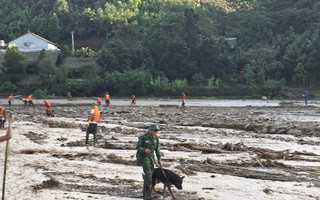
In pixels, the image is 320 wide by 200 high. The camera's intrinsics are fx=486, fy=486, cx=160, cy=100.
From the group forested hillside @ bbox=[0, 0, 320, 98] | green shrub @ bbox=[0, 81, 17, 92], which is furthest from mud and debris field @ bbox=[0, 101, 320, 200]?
green shrub @ bbox=[0, 81, 17, 92]

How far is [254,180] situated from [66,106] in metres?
35.1

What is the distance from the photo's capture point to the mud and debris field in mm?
11906

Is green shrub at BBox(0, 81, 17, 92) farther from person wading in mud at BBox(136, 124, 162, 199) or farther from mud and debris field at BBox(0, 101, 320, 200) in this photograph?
person wading in mud at BBox(136, 124, 162, 199)

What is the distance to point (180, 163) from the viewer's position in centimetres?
1570

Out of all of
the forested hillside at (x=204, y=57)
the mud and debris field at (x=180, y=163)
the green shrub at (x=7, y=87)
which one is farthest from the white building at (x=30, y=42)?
the mud and debris field at (x=180, y=163)

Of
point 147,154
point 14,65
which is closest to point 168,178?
point 147,154

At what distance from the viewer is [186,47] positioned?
205 ft

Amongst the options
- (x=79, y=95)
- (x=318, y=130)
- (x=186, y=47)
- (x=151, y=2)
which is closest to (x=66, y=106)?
(x=79, y=95)

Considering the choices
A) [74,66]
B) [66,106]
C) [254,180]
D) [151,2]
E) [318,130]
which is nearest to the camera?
[254,180]

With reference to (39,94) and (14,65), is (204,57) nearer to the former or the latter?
(39,94)

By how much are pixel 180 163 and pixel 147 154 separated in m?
4.62

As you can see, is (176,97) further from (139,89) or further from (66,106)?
(66,106)

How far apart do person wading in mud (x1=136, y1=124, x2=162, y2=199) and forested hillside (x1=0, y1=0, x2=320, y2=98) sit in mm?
47722

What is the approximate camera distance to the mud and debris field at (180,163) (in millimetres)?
11906
